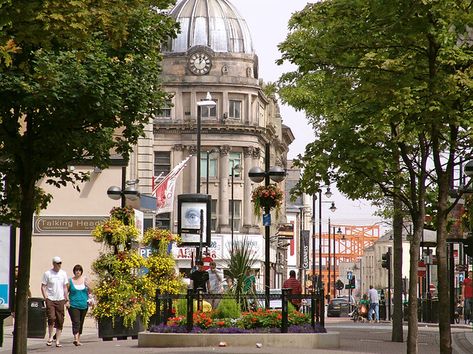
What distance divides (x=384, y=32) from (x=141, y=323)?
47.1 ft

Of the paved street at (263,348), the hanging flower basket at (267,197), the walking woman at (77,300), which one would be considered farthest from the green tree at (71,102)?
the hanging flower basket at (267,197)

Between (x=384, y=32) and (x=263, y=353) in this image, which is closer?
(x=384, y=32)

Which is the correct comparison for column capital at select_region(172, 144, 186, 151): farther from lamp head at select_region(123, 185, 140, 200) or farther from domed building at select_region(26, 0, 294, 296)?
lamp head at select_region(123, 185, 140, 200)

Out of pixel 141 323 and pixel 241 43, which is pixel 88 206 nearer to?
pixel 141 323

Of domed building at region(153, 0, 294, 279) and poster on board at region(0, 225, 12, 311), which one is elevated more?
domed building at region(153, 0, 294, 279)

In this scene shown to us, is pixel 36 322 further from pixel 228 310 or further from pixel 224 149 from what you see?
pixel 224 149

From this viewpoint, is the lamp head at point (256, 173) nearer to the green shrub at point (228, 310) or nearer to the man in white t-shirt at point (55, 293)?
the green shrub at point (228, 310)

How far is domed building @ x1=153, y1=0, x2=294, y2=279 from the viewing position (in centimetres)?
10225

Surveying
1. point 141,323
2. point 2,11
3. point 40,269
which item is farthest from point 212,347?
point 40,269

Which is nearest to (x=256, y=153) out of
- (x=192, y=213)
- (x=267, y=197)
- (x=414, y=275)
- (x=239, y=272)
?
(x=192, y=213)

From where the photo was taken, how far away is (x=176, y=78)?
10250 centimetres

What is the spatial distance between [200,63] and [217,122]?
179 inches

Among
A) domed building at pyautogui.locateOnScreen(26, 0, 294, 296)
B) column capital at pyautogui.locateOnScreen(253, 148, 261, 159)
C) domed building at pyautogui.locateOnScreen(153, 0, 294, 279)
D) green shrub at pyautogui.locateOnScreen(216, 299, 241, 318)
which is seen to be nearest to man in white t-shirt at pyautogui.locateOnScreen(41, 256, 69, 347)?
green shrub at pyautogui.locateOnScreen(216, 299, 241, 318)

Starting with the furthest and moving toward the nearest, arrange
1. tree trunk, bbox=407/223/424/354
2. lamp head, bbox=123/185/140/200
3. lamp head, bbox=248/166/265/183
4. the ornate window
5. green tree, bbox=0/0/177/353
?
the ornate window, lamp head, bbox=123/185/140/200, lamp head, bbox=248/166/265/183, tree trunk, bbox=407/223/424/354, green tree, bbox=0/0/177/353
